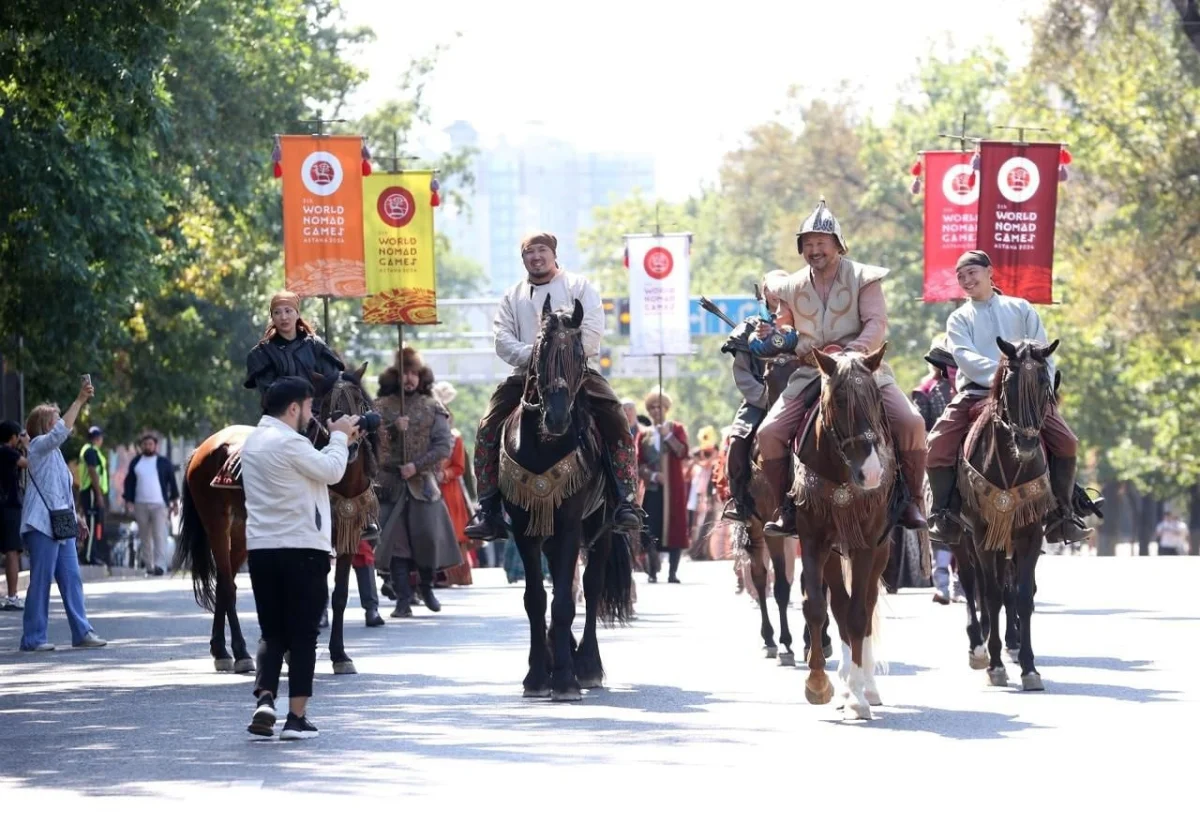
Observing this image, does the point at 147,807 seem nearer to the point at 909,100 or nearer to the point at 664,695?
the point at 664,695

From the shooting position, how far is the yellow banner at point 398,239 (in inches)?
1262

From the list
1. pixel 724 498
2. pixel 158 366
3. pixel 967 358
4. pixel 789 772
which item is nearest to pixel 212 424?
pixel 158 366

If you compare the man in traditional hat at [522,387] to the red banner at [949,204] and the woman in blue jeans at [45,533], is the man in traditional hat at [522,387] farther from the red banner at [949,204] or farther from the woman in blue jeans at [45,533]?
the red banner at [949,204]

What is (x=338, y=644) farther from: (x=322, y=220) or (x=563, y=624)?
(x=322, y=220)

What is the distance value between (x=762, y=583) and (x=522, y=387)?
373 centimetres

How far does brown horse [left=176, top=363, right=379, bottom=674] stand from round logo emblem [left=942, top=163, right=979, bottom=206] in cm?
1595

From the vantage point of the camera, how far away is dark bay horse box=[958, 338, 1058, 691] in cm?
1577

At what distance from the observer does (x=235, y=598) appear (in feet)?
59.4

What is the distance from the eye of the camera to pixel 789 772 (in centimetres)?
1182

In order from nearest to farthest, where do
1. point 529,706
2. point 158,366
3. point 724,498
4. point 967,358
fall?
point 529,706 → point 967,358 → point 724,498 → point 158,366

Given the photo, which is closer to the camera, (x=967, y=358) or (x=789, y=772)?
(x=789, y=772)

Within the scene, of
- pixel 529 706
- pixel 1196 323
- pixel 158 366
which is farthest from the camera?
pixel 1196 323

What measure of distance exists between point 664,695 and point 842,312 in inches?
95.0

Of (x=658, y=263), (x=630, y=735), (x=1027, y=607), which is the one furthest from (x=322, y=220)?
(x=630, y=735)
